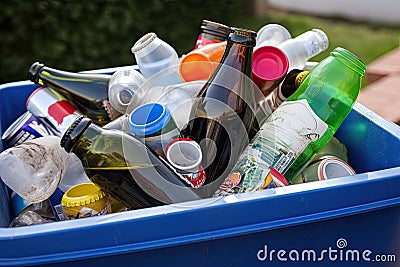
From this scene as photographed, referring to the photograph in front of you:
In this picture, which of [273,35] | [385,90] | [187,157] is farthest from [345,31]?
[187,157]

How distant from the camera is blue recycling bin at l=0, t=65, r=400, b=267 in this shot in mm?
723

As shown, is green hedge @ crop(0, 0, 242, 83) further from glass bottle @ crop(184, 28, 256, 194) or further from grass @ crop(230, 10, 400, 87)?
glass bottle @ crop(184, 28, 256, 194)

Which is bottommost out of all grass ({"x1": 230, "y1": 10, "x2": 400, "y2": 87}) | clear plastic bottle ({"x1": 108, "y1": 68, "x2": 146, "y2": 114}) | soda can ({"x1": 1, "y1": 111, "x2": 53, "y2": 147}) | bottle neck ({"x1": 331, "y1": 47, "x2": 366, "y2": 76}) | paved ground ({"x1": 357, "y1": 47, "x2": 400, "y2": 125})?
grass ({"x1": 230, "y1": 10, "x2": 400, "y2": 87})

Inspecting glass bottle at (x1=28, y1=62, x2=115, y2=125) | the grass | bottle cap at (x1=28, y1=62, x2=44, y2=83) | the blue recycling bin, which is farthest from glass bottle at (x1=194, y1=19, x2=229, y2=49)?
the grass

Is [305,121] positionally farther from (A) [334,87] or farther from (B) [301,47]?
(B) [301,47]

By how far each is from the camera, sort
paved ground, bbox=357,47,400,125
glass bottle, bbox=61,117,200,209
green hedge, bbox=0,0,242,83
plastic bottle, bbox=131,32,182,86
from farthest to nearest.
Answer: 1. green hedge, bbox=0,0,242,83
2. paved ground, bbox=357,47,400,125
3. plastic bottle, bbox=131,32,182,86
4. glass bottle, bbox=61,117,200,209

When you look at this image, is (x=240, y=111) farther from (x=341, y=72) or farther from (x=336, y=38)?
(x=336, y=38)

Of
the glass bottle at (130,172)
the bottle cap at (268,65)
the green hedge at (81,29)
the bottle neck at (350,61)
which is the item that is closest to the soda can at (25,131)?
the glass bottle at (130,172)

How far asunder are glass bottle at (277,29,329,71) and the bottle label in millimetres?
222

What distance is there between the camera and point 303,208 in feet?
2.54

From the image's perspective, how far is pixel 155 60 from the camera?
1.06 m

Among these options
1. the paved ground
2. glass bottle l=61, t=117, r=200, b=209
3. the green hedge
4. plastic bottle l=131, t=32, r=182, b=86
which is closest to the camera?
glass bottle l=61, t=117, r=200, b=209

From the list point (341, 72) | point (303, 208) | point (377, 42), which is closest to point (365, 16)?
point (377, 42)

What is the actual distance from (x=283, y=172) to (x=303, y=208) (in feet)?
0.46
